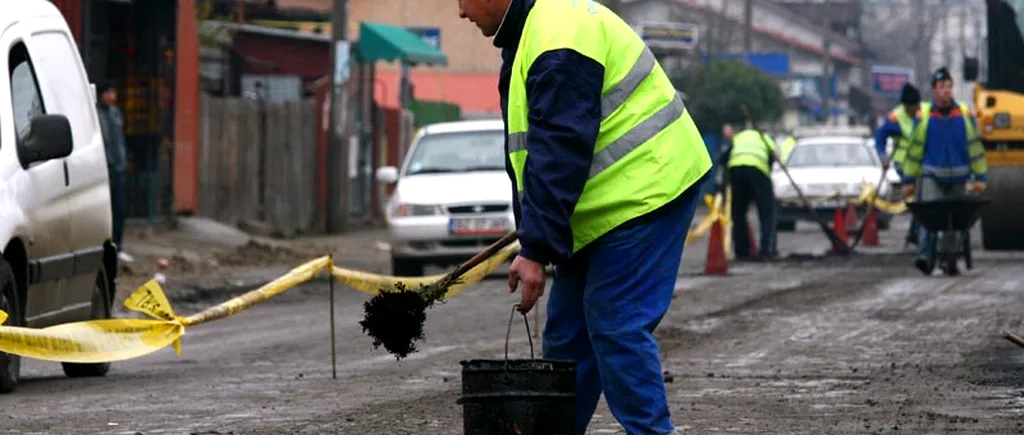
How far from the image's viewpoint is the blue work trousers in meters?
6.10

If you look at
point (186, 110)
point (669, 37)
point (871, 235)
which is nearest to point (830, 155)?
point (871, 235)

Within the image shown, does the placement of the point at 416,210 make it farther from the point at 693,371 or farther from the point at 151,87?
the point at 693,371

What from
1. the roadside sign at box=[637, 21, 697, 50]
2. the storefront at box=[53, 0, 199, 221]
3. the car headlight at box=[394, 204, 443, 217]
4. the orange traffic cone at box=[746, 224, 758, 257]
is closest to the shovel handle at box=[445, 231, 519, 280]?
the car headlight at box=[394, 204, 443, 217]

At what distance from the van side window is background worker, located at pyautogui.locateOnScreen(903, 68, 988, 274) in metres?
10.5

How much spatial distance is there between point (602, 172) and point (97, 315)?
6306 mm

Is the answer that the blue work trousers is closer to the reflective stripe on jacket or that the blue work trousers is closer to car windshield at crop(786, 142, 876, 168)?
the reflective stripe on jacket

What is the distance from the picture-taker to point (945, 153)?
19969 mm

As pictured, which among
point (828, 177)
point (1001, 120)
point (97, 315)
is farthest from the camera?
point (828, 177)

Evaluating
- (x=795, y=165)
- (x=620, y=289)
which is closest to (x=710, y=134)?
(x=795, y=165)

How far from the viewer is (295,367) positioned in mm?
11961

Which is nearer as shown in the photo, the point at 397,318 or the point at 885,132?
the point at 397,318

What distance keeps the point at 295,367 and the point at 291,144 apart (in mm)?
18639

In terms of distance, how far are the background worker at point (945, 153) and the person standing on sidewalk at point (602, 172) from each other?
45.5ft

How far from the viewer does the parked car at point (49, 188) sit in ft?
33.6
